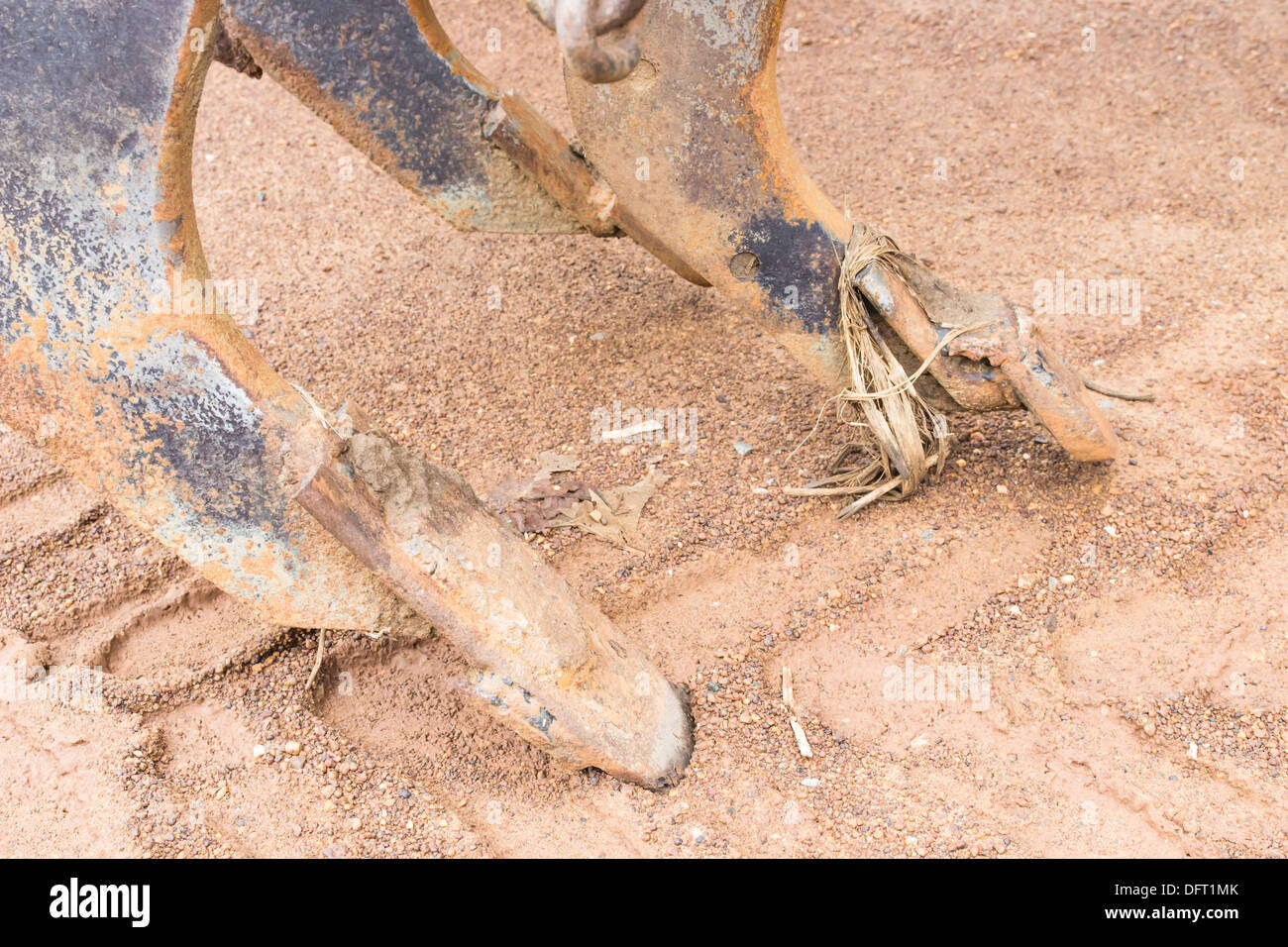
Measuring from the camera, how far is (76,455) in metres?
1.73

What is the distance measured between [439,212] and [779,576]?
3.83ft

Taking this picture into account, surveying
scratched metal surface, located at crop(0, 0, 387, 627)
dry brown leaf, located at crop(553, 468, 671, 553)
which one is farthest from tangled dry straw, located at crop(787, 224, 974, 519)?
scratched metal surface, located at crop(0, 0, 387, 627)

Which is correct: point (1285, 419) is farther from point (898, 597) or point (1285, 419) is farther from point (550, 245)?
point (550, 245)

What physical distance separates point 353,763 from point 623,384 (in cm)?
126

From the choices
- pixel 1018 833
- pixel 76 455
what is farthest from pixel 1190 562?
pixel 76 455

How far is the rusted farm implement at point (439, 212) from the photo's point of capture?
61.8 inches

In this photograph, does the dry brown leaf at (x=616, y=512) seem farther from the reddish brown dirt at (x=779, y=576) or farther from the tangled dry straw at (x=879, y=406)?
the tangled dry straw at (x=879, y=406)

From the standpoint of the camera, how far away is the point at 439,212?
2781mm

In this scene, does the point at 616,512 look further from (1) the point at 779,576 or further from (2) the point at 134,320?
(2) the point at 134,320

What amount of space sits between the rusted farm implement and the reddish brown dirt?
0.24m

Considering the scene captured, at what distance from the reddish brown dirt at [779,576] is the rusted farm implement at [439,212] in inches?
9.3

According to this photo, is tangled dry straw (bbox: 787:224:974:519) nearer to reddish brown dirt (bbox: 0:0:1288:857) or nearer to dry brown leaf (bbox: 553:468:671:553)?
reddish brown dirt (bbox: 0:0:1288:857)

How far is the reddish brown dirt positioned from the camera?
79.9 inches

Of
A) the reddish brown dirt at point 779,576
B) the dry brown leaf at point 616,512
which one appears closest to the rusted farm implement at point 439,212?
the reddish brown dirt at point 779,576
